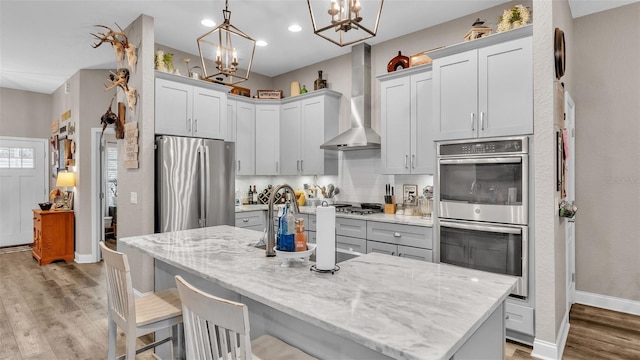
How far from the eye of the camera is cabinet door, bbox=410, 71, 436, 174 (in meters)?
3.48

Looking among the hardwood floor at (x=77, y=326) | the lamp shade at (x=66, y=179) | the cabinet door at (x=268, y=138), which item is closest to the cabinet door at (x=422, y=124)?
the hardwood floor at (x=77, y=326)

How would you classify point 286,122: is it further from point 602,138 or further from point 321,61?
point 602,138

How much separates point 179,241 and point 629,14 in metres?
4.50

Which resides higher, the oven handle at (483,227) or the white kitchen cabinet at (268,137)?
the white kitchen cabinet at (268,137)

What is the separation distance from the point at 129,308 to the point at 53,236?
4965mm

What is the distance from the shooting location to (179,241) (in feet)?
7.56

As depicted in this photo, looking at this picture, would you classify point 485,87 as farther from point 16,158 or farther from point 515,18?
point 16,158

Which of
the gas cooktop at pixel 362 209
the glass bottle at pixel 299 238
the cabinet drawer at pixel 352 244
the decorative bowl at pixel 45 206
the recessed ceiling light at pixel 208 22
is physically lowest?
the cabinet drawer at pixel 352 244

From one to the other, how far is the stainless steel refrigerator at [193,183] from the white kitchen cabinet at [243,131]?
672 mm

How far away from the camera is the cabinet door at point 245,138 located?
4.79 metres

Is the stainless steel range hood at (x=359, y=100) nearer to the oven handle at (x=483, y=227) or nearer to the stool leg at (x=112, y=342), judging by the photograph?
the oven handle at (x=483, y=227)

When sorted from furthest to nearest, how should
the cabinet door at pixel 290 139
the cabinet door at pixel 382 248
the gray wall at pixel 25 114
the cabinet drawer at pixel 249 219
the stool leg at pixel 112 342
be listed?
the gray wall at pixel 25 114 < the cabinet door at pixel 290 139 < the cabinet drawer at pixel 249 219 < the cabinet door at pixel 382 248 < the stool leg at pixel 112 342

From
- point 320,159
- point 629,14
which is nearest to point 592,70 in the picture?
point 629,14

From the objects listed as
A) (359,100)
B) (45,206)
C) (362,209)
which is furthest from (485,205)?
(45,206)
